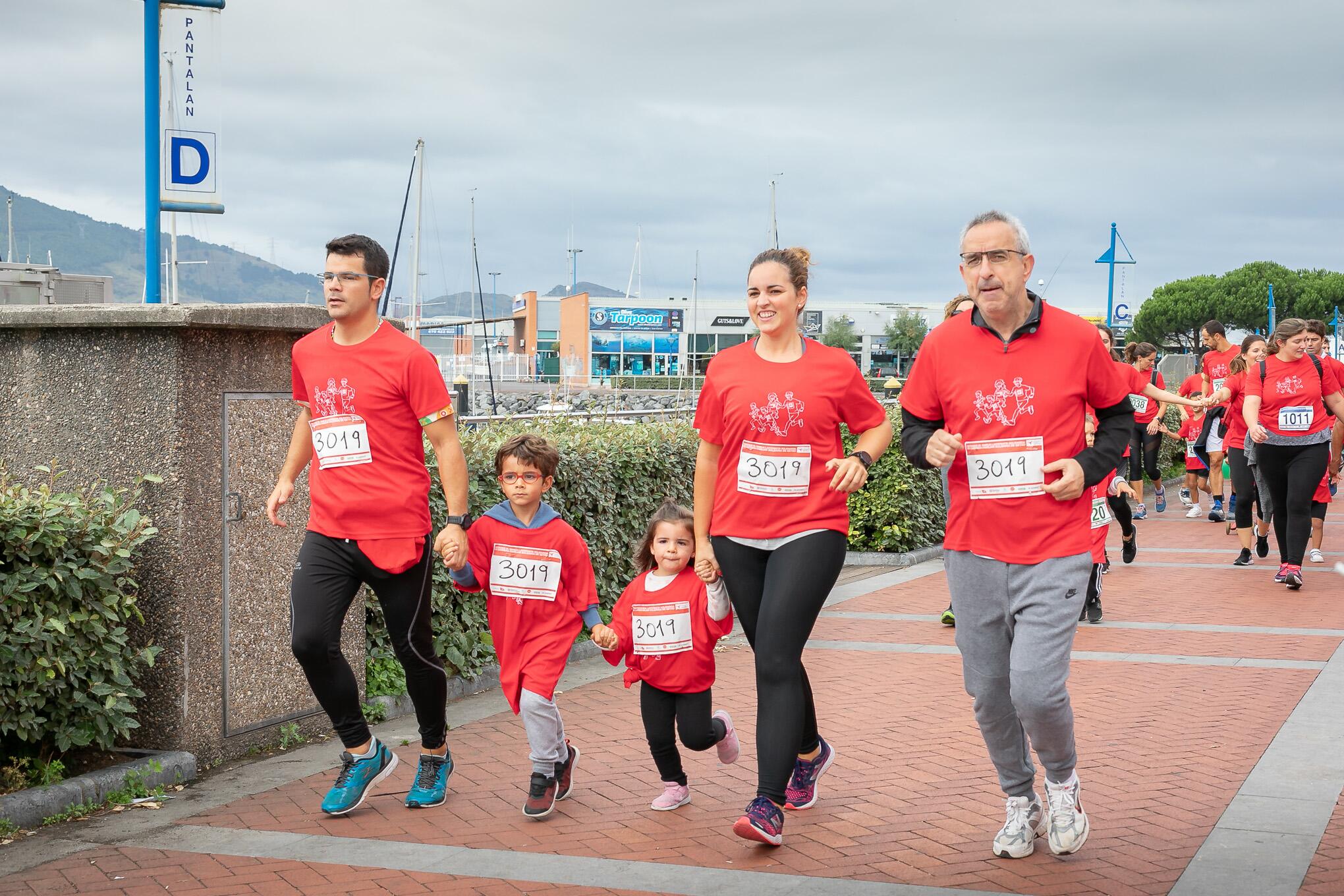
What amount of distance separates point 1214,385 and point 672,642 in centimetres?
1246

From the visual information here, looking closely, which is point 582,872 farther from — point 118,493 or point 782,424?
point 118,493

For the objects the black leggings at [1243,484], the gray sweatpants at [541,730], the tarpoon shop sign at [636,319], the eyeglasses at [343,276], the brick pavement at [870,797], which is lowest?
the brick pavement at [870,797]

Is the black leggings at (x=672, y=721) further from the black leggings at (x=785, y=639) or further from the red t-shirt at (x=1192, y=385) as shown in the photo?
the red t-shirt at (x=1192, y=385)

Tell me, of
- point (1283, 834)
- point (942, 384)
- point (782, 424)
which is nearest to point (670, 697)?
point (782, 424)

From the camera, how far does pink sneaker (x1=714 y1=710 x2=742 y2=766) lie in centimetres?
514

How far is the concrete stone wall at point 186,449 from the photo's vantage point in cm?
556

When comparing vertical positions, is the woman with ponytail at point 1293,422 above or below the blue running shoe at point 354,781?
above

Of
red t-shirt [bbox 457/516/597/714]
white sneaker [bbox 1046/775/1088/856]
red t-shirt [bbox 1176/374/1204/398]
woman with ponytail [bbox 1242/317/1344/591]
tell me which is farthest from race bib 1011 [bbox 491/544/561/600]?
red t-shirt [bbox 1176/374/1204/398]

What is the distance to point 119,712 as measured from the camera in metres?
5.31

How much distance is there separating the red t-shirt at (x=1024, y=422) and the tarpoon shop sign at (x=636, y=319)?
87.5m

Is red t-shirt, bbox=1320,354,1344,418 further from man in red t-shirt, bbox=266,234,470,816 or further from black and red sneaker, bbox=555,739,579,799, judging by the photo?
man in red t-shirt, bbox=266,234,470,816

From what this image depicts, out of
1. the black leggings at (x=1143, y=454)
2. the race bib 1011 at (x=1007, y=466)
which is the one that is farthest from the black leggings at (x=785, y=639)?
the black leggings at (x=1143, y=454)

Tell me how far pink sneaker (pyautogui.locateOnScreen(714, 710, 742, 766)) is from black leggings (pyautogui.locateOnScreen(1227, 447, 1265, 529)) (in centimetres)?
797

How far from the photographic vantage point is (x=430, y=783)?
202 inches
